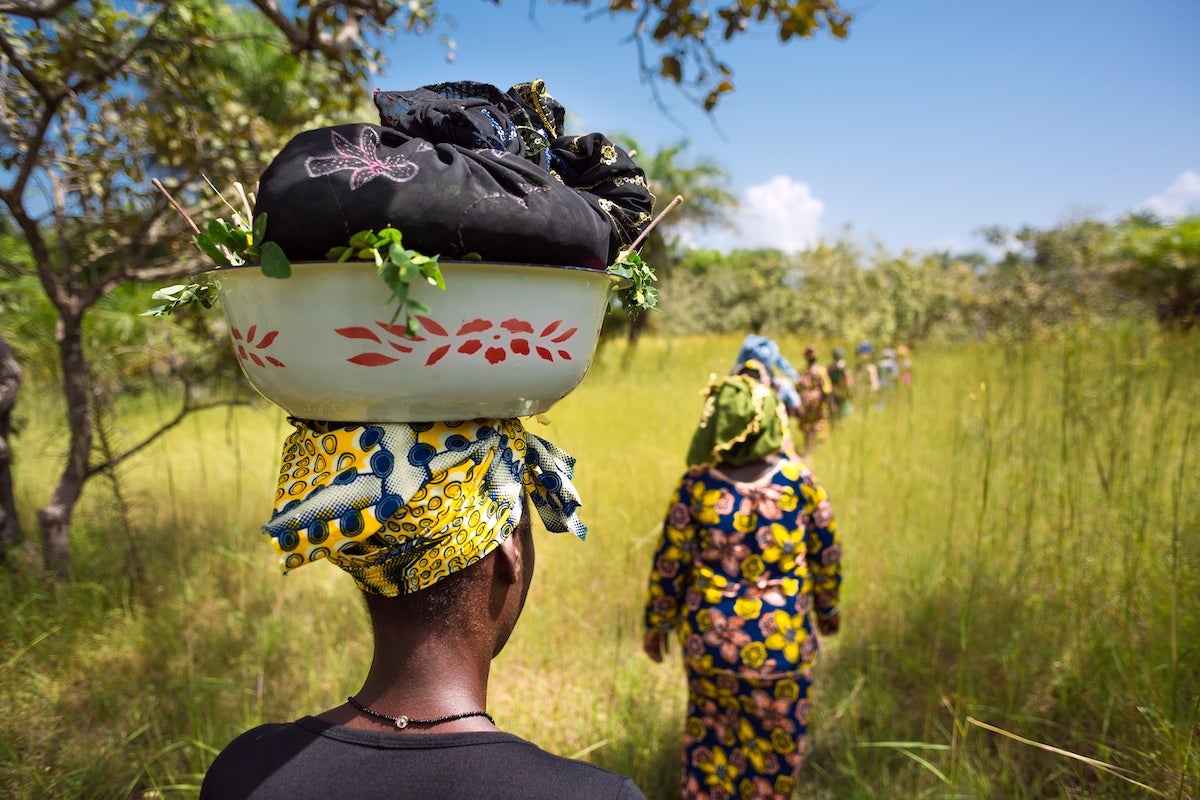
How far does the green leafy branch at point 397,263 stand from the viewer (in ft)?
2.81

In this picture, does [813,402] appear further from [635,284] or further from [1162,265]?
[1162,265]

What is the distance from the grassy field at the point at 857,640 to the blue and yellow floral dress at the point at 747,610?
399mm

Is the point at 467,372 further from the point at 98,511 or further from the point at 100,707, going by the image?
the point at 98,511

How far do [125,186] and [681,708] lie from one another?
162 inches

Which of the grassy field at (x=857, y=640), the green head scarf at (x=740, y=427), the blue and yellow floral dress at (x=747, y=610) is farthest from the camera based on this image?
the green head scarf at (x=740, y=427)

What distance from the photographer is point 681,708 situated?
3371mm

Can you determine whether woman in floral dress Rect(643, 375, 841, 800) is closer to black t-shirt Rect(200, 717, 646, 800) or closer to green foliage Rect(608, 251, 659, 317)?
green foliage Rect(608, 251, 659, 317)

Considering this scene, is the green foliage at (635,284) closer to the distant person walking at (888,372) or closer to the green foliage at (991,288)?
the green foliage at (991,288)

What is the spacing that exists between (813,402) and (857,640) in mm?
→ 3235

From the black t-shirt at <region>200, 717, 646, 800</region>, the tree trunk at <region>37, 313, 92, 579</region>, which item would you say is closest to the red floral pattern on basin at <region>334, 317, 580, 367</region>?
the black t-shirt at <region>200, 717, 646, 800</region>

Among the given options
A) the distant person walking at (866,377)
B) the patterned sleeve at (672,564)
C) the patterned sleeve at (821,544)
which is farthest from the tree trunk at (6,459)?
the distant person walking at (866,377)

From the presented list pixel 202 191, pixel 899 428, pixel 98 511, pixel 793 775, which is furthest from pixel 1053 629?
pixel 98 511

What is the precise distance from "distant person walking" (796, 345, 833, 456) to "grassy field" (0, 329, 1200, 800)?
137 centimetres

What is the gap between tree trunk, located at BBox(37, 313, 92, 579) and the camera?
3410mm
